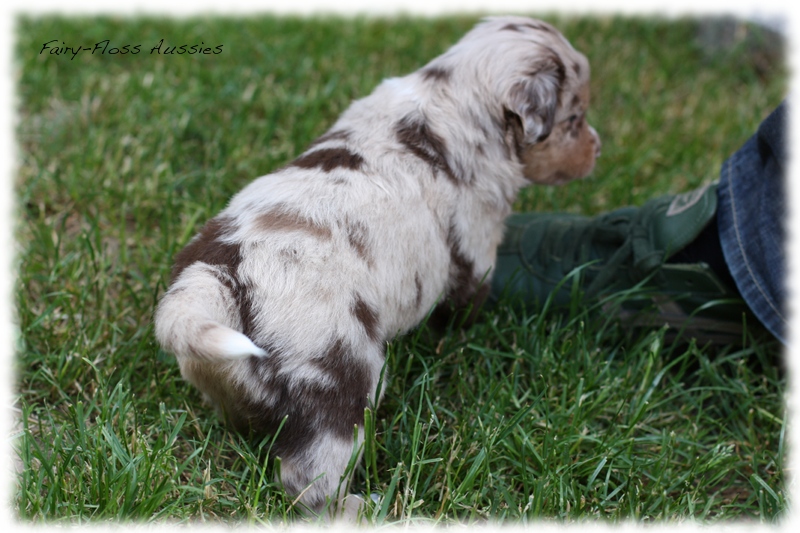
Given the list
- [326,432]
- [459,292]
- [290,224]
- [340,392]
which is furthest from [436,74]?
[326,432]

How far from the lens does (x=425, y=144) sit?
105 inches

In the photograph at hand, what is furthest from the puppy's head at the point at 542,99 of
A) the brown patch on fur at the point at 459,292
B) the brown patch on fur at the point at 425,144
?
the brown patch on fur at the point at 459,292

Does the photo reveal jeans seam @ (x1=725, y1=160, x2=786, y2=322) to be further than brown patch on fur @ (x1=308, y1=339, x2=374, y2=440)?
Yes

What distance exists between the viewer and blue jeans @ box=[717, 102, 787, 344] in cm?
298

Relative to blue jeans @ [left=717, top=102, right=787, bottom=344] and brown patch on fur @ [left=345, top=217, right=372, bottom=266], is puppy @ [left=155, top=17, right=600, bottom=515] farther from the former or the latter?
blue jeans @ [left=717, top=102, right=787, bottom=344]

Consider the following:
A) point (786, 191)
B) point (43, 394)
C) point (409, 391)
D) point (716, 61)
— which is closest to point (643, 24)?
point (716, 61)

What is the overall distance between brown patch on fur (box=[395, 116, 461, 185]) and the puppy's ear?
0.31 metres

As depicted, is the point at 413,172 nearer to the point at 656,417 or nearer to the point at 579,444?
the point at 579,444

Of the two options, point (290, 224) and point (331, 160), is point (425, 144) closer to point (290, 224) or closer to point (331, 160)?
point (331, 160)

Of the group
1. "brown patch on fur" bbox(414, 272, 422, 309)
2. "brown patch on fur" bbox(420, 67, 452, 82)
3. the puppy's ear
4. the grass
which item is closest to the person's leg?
the grass

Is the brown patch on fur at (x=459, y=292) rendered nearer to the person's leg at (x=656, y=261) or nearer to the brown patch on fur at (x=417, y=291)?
the brown patch on fur at (x=417, y=291)

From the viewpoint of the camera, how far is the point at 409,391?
9.02 ft

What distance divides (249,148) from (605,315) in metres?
2.05

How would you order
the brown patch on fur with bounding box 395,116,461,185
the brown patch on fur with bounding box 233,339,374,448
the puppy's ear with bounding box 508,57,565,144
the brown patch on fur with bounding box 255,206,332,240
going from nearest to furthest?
the brown patch on fur with bounding box 233,339,374,448 → the brown patch on fur with bounding box 255,206,332,240 → the brown patch on fur with bounding box 395,116,461,185 → the puppy's ear with bounding box 508,57,565,144
